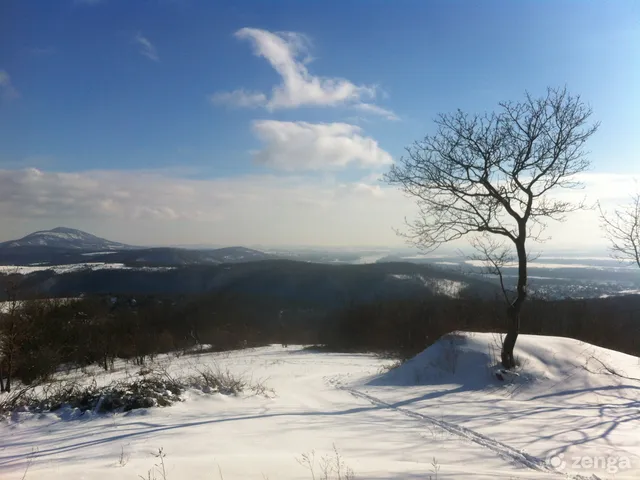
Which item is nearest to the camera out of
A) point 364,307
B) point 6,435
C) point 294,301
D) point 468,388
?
point 6,435

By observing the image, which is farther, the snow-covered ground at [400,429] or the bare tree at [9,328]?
the bare tree at [9,328]

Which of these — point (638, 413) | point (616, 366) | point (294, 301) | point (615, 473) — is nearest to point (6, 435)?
point (615, 473)

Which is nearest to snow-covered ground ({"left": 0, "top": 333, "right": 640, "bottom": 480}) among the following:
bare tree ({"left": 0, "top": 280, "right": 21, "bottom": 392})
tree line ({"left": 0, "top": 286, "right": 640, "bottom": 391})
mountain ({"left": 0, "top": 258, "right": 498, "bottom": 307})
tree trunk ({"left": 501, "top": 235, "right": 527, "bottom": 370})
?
tree trunk ({"left": 501, "top": 235, "right": 527, "bottom": 370})

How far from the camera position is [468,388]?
36.5 feet

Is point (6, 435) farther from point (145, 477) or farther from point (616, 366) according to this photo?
point (616, 366)

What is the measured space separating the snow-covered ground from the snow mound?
0.05 meters

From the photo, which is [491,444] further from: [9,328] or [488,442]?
[9,328]

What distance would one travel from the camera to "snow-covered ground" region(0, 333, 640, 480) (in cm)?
529

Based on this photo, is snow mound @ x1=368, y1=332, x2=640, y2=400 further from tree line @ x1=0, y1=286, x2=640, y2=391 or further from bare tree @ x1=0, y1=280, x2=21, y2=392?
tree line @ x1=0, y1=286, x2=640, y2=391

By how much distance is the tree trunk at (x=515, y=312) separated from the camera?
11.7m

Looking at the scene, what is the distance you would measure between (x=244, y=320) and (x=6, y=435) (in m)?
91.6

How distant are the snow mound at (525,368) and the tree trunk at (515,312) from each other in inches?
12.3

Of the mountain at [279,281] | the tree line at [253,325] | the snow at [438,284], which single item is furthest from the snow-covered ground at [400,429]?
the mountain at [279,281]

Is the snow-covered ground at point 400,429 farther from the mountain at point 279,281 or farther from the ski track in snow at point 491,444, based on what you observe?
the mountain at point 279,281
